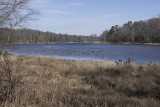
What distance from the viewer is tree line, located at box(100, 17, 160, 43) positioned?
211ft

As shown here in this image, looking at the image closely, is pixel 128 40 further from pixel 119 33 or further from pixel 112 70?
pixel 112 70

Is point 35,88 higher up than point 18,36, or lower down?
lower down

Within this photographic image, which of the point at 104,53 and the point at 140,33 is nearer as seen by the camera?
the point at 104,53

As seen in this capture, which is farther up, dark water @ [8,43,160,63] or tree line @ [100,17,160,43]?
tree line @ [100,17,160,43]

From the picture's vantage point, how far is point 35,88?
402 centimetres

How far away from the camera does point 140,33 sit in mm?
70000

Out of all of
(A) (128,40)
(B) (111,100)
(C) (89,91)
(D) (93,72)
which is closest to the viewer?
(B) (111,100)

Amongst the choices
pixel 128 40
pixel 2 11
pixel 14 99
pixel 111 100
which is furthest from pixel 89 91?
pixel 128 40

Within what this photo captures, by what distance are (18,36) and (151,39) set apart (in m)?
70.2

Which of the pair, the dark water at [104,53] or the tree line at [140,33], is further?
the tree line at [140,33]

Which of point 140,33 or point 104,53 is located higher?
point 140,33

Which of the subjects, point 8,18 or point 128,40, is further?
point 128,40

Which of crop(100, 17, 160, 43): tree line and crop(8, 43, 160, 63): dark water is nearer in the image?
crop(8, 43, 160, 63): dark water

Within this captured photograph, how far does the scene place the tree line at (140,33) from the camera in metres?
64.2
